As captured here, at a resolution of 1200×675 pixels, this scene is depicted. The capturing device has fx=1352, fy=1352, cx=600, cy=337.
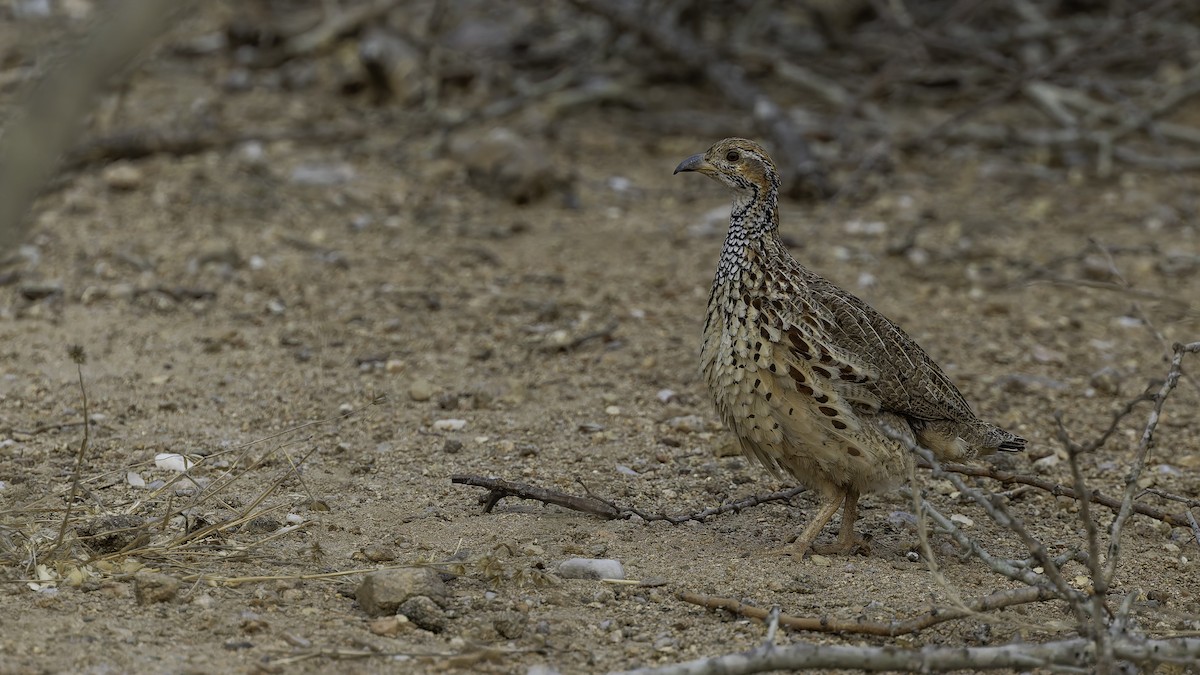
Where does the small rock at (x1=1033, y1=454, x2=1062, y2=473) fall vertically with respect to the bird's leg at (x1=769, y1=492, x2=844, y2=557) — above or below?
below

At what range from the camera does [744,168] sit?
517cm

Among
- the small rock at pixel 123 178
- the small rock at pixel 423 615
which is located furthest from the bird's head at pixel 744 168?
the small rock at pixel 123 178

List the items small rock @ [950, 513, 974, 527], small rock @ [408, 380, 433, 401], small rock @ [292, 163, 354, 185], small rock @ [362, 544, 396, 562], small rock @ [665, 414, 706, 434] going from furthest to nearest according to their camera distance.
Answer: small rock @ [292, 163, 354, 185] → small rock @ [408, 380, 433, 401] → small rock @ [665, 414, 706, 434] → small rock @ [950, 513, 974, 527] → small rock @ [362, 544, 396, 562]

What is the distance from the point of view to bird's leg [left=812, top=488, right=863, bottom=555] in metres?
4.92

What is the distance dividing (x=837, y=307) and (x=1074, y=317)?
134 inches

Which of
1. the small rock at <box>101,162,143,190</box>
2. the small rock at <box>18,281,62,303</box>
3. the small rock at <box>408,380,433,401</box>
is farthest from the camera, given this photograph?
the small rock at <box>101,162,143,190</box>

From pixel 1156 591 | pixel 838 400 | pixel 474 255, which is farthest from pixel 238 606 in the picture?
pixel 474 255

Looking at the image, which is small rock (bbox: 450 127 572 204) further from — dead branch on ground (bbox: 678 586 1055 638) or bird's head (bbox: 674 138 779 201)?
dead branch on ground (bbox: 678 586 1055 638)

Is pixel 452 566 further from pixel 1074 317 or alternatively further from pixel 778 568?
pixel 1074 317

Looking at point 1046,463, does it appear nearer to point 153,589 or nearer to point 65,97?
point 153,589

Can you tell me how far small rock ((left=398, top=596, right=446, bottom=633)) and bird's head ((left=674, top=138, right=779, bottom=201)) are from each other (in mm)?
2046

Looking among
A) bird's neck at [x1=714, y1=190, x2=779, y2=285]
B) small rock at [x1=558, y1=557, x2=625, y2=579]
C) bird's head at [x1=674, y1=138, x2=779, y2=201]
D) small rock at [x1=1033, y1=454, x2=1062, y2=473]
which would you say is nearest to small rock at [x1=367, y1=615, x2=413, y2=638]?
small rock at [x1=558, y1=557, x2=625, y2=579]

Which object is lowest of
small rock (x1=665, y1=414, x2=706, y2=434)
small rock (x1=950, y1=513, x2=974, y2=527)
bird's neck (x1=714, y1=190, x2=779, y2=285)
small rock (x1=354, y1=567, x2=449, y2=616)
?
small rock (x1=950, y1=513, x2=974, y2=527)

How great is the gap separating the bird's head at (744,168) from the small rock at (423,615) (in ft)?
6.71
